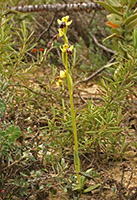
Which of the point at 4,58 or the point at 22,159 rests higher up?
the point at 4,58

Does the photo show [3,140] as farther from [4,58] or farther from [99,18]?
[99,18]

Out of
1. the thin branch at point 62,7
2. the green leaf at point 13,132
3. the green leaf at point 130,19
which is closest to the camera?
the green leaf at point 13,132

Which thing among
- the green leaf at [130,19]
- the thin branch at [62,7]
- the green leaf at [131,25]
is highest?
the thin branch at [62,7]

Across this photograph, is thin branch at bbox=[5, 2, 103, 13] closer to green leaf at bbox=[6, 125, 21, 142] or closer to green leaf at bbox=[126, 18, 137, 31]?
green leaf at bbox=[126, 18, 137, 31]

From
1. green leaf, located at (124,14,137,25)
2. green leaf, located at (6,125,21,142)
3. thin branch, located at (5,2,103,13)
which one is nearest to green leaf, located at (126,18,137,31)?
green leaf, located at (124,14,137,25)

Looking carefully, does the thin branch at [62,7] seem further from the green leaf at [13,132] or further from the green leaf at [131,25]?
the green leaf at [13,132]

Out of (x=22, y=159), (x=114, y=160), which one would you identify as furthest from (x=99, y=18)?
(x=22, y=159)

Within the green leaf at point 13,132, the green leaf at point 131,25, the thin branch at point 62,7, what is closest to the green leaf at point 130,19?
the green leaf at point 131,25

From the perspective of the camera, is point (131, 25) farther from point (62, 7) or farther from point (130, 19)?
point (62, 7)

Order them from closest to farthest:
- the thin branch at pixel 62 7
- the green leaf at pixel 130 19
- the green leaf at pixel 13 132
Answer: the green leaf at pixel 13 132, the green leaf at pixel 130 19, the thin branch at pixel 62 7

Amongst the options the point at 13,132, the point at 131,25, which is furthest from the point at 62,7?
the point at 13,132

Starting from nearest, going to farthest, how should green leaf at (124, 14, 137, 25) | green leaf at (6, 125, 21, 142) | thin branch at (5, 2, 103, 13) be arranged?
green leaf at (6, 125, 21, 142)
green leaf at (124, 14, 137, 25)
thin branch at (5, 2, 103, 13)
